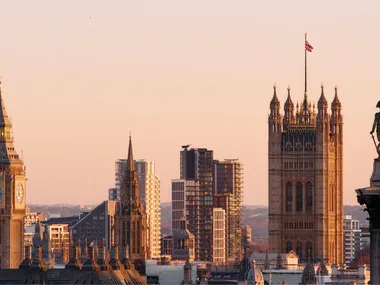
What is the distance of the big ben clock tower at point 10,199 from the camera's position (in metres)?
182

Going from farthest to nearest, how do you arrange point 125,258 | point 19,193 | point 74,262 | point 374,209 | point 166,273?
point 19,193, point 166,273, point 125,258, point 74,262, point 374,209

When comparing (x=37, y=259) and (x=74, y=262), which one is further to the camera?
(x=74, y=262)

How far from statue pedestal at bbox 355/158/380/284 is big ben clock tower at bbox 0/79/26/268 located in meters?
144

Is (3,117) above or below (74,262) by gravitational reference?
above

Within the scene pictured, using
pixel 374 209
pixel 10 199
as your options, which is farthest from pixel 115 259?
pixel 374 209

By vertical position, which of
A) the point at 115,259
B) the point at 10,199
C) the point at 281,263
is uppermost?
the point at 10,199

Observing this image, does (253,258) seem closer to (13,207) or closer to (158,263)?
(158,263)

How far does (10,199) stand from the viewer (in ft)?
611

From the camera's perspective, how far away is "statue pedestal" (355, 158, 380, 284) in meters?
35.4

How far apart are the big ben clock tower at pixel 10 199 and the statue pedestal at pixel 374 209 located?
14444 cm

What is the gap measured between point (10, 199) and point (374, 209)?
151357mm

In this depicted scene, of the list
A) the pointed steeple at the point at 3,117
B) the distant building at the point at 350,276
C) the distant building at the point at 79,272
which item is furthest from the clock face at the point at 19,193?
the distant building at the point at 79,272

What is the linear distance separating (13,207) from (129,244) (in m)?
23.0

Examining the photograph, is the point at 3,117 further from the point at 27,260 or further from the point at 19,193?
the point at 27,260
